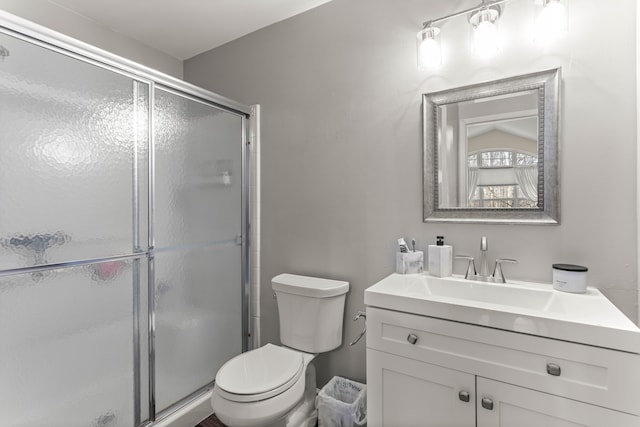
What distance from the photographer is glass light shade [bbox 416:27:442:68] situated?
5.06 ft

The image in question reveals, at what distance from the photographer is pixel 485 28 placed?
1.42m

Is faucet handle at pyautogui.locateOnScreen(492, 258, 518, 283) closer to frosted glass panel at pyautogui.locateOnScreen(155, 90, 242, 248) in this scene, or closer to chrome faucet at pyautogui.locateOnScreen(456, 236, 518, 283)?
chrome faucet at pyautogui.locateOnScreen(456, 236, 518, 283)

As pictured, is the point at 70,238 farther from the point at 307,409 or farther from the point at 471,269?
the point at 471,269

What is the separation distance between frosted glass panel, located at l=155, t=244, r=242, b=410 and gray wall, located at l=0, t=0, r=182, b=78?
4.78 ft

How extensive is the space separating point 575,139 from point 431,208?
0.62m

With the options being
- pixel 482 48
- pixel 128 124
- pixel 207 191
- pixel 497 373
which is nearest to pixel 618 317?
pixel 497 373

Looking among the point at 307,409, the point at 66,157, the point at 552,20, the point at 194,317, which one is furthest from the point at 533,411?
the point at 66,157

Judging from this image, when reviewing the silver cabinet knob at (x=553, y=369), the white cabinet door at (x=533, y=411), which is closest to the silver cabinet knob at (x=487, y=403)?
the white cabinet door at (x=533, y=411)

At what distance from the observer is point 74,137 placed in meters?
1.39

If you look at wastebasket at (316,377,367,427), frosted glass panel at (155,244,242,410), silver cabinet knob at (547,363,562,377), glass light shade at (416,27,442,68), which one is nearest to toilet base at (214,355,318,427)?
wastebasket at (316,377,367,427)

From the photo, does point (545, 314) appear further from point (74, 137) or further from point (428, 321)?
point (74, 137)

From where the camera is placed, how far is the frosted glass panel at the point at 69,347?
1.26 metres

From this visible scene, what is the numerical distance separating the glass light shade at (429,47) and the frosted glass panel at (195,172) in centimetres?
122

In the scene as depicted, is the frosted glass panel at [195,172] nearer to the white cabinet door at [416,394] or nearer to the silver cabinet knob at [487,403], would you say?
the white cabinet door at [416,394]
